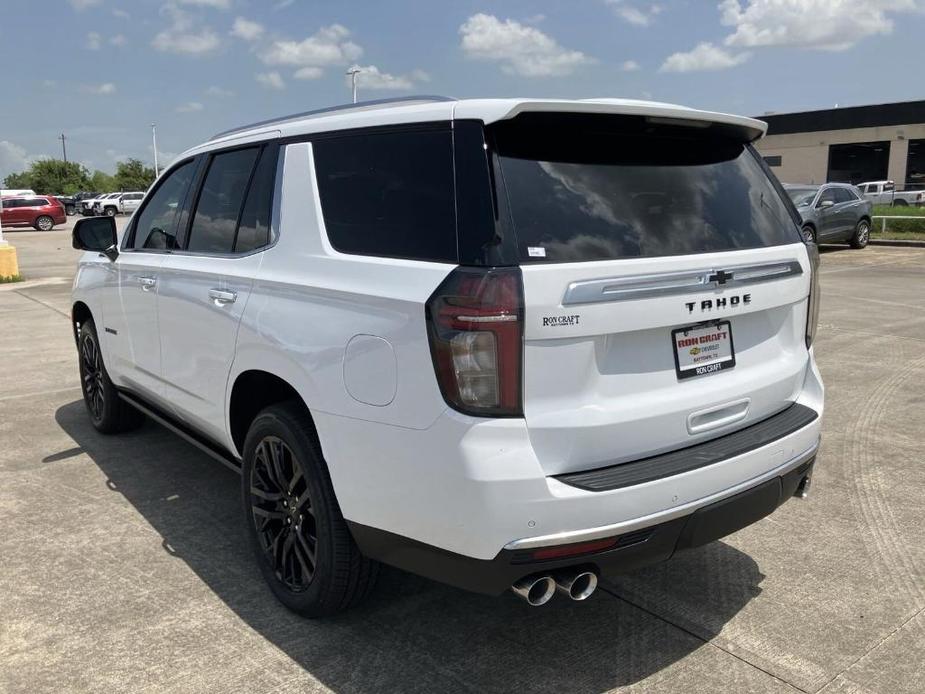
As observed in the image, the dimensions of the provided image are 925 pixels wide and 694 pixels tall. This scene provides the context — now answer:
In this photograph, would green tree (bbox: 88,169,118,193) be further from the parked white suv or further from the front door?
the front door

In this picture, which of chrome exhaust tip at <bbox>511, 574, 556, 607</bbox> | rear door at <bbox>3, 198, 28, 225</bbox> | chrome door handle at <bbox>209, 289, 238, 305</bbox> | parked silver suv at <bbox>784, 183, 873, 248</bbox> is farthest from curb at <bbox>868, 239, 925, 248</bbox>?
rear door at <bbox>3, 198, 28, 225</bbox>

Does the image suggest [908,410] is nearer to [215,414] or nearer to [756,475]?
[756,475]

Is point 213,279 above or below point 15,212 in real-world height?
above

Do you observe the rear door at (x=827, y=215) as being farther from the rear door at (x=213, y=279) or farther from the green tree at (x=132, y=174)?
the green tree at (x=132, y=174)

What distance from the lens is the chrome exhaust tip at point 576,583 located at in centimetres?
250


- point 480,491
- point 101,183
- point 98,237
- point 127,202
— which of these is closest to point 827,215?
point 98,237

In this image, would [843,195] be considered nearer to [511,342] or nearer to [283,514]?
[283,514]

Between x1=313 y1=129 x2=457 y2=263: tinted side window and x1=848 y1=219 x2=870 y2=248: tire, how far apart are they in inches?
794

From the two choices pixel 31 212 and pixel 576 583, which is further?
pixel 31 212

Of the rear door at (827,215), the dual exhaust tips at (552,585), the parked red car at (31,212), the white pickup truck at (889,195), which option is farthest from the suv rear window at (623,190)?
the parked red car at (31,212)

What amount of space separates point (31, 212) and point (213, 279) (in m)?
38.8

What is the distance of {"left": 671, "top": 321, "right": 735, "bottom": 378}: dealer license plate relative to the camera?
2.70m

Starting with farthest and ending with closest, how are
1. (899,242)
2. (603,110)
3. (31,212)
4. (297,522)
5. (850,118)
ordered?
(850,118), (31,212), (899,242), (297,522), (603,110)

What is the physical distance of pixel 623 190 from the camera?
270cm
